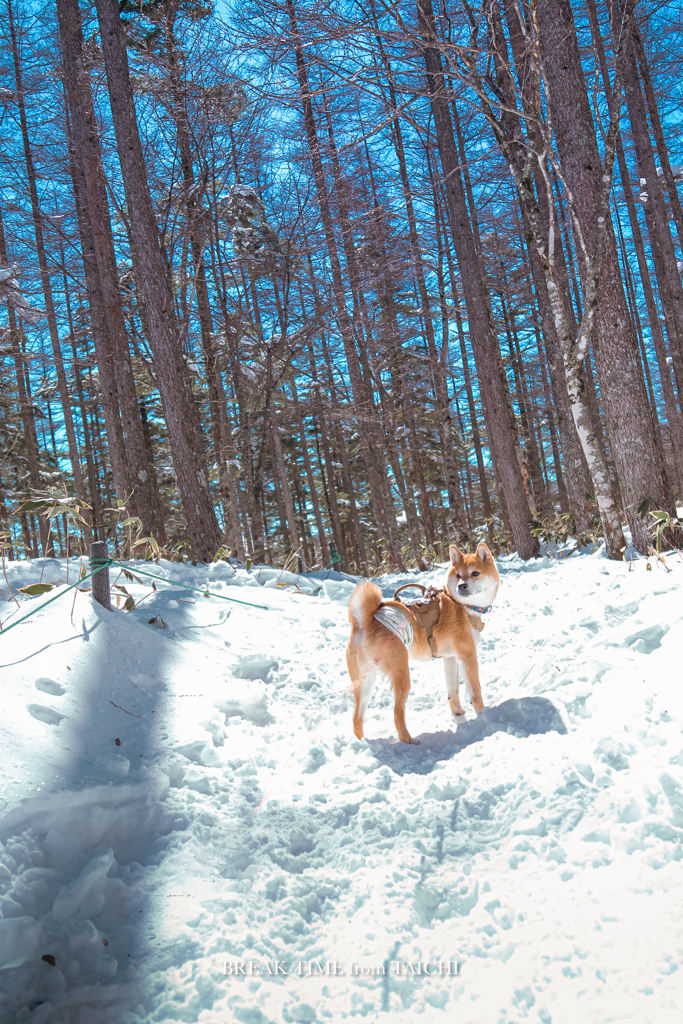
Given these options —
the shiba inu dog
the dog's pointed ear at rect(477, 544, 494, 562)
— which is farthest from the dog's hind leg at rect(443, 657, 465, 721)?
the dog's pointed ear at rect(477, 544, 494, 562)

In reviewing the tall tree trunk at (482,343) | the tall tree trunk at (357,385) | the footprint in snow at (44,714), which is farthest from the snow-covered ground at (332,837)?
the tall tree trunk at (357,385)

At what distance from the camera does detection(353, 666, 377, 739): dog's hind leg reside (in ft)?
10.9

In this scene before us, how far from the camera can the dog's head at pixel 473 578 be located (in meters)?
3.49

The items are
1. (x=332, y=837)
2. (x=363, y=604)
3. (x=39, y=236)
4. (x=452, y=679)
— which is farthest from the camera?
(x=39, y=236)

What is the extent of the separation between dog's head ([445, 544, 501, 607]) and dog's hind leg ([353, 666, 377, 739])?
2.40ft

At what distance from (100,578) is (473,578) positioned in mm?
2710

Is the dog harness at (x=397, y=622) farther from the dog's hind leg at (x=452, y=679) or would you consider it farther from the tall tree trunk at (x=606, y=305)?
the tall tree trunk at (x=606, y=305)

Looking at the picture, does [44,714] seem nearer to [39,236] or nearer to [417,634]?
[417,634]

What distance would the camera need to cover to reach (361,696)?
3363 mm

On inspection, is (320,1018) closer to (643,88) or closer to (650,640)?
(650,640)

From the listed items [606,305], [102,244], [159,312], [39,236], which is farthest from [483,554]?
[39,236]

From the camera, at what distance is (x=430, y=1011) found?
161 cm

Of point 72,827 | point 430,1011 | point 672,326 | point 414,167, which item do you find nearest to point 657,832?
point 430,1011

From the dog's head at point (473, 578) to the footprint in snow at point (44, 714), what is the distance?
2.30 metres
